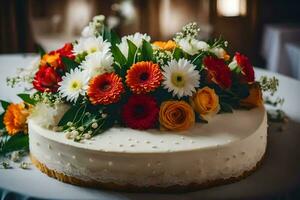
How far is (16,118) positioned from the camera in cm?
249

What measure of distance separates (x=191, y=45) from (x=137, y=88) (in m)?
0.37

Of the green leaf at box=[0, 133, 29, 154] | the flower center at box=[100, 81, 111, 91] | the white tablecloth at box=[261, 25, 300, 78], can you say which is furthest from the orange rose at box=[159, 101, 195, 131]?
the white tablecloth at box=[261, 25, 300, 78]

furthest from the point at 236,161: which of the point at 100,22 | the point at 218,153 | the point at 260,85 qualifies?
the point at 100,22

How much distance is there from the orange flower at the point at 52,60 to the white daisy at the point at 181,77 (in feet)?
2.04

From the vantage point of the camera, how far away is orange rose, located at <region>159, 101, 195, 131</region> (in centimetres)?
215

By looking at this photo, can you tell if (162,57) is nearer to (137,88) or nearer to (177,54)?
(177,54)

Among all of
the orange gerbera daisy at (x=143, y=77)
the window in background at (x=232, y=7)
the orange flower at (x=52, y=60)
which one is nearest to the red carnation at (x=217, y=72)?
the orange gerbera daisy at (x=143, y=77)

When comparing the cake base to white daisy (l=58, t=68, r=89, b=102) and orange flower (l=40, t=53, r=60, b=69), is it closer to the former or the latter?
white daisy (l=58, t=68, r=89, b=102)

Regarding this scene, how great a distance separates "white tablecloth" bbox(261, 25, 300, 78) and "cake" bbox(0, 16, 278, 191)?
10.4 ft

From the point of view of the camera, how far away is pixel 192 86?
2174mm

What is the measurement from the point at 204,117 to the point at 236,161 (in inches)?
9.9

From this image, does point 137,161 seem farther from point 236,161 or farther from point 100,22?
point 100,22

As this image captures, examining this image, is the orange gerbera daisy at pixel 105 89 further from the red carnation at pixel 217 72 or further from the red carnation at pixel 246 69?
the red carnation at pixel 246 69

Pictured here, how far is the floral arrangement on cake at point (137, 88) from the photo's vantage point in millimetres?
2166
